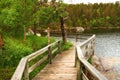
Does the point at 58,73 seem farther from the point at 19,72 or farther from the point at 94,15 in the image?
the point at 94,15

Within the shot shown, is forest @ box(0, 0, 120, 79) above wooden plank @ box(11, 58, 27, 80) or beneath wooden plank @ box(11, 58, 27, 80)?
beneath

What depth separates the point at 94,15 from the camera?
8562 cm

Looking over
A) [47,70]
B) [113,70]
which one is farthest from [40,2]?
[47,70]

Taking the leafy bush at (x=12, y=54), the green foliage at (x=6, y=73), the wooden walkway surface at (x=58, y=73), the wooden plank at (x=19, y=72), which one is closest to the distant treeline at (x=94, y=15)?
the leafy bush at (x=12, y=54)

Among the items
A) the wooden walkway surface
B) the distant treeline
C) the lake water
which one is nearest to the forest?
the wooden walkway surface

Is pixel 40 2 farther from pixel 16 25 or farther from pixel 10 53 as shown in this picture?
pixel 10 53

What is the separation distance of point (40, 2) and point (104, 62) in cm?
912

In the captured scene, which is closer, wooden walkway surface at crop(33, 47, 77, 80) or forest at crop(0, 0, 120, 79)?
wooden walkway surface at crop(33, 47, 77, 80)

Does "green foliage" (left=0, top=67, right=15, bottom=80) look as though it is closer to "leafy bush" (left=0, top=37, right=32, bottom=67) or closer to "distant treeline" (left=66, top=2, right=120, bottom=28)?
"leafy bush" (left=0, top=37, right=32, bottom=67)

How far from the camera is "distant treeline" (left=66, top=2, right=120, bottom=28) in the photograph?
8119 centimetres

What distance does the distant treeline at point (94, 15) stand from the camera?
81188mm

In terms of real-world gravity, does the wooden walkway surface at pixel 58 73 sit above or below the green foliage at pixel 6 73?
above

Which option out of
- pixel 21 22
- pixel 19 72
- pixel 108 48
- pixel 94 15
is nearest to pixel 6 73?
pixel 21 22

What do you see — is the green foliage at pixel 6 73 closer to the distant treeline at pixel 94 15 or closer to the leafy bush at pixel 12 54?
the leafy bush at pixel 12 54
